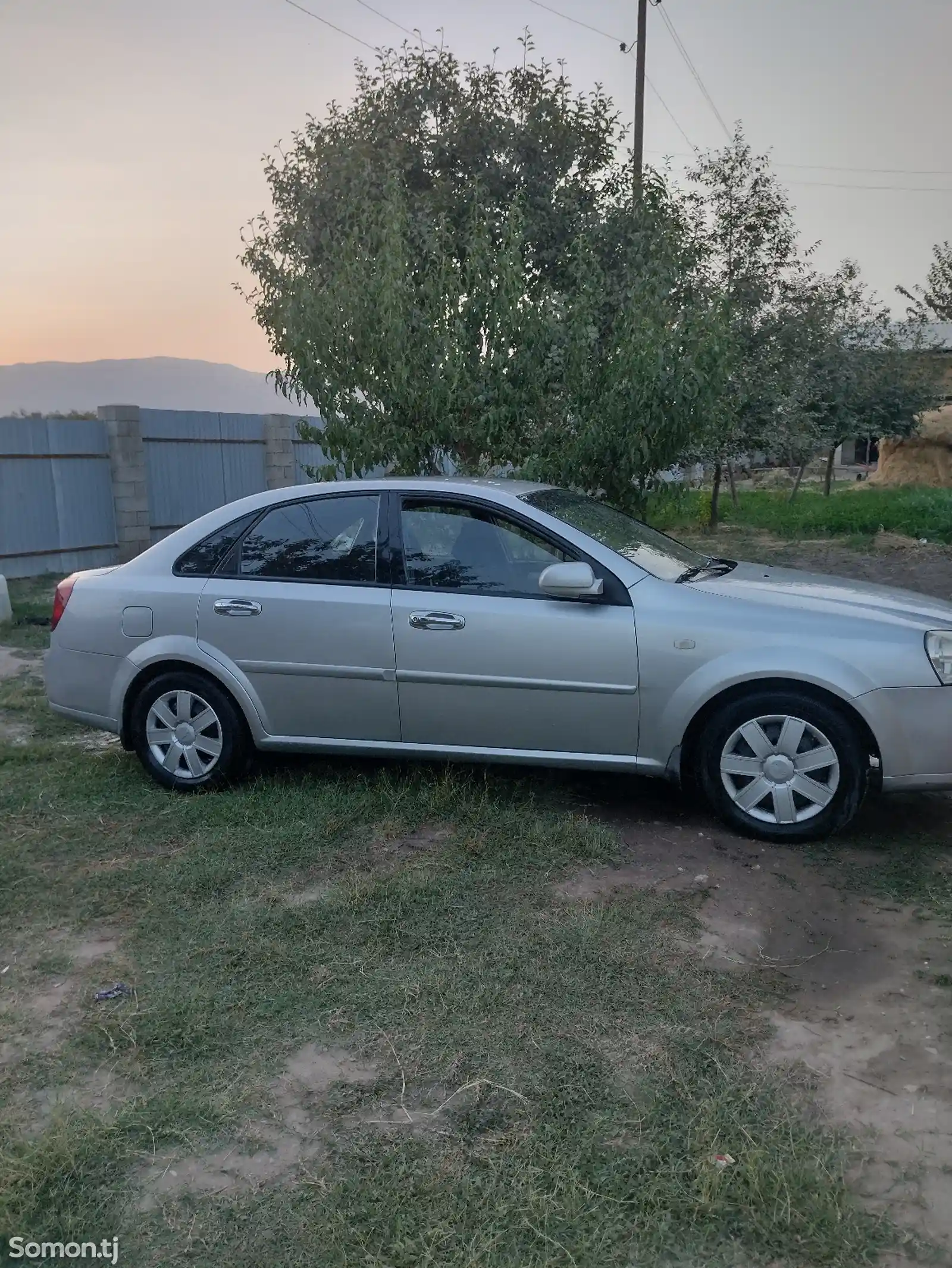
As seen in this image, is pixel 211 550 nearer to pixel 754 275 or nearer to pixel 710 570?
pixel 710 570

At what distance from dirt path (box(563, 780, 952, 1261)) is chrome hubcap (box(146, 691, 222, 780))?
191 cm

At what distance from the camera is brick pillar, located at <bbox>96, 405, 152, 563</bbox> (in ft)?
46.5

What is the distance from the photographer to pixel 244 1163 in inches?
103

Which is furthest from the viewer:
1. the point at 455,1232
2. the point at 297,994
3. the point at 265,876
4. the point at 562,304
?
the point at 562,304

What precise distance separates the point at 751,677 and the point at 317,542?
216 cm

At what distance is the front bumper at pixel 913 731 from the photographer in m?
→ 4.32

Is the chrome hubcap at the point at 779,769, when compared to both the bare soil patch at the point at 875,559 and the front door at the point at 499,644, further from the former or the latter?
the bare soil patch at the point at 875,559

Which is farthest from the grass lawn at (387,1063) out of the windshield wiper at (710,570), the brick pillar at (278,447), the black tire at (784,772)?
the brick pillar at (278,447)

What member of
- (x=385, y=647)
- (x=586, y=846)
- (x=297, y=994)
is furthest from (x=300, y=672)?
(x=297, y=994)

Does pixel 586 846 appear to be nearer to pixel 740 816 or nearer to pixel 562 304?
pixel 740 816

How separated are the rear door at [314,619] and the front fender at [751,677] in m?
1.28

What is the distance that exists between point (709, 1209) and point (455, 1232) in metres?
0.57

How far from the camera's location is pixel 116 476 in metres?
14.2

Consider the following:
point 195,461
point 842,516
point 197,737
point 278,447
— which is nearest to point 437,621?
point 197,737
